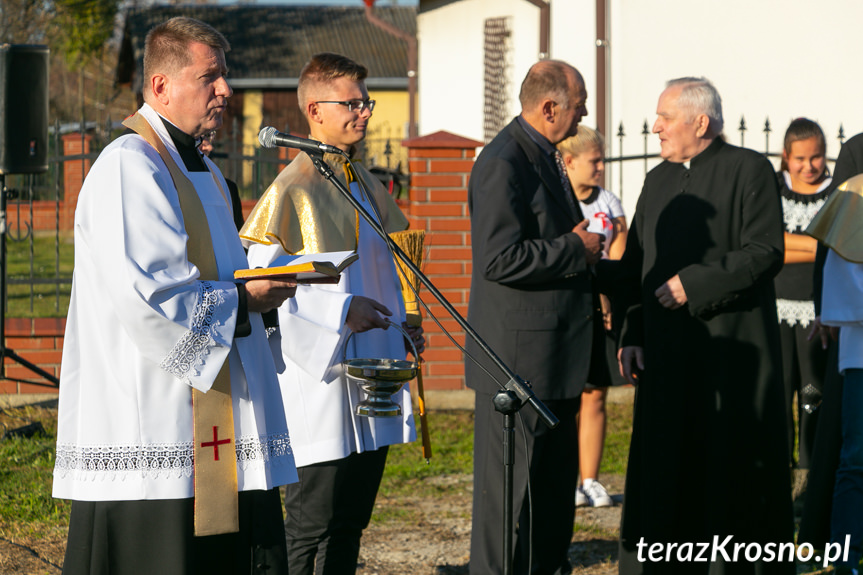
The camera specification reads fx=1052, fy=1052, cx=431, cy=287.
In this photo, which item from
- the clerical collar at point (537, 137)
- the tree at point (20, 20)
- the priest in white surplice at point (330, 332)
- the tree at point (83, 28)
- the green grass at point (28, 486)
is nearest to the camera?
the priest in white surplice at point (330, 332)

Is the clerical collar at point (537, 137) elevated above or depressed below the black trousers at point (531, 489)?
above

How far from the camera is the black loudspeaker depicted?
7.75m

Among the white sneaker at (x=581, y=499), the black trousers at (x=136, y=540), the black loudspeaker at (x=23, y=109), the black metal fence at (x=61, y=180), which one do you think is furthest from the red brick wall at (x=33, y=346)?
the black trousers at (x=136, y=540)

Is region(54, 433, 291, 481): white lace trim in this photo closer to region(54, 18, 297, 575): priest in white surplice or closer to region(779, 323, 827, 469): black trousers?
region(54, 18, 297, 575): priest in white surplice

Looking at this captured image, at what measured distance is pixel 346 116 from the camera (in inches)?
155

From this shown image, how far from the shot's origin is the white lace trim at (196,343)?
272 cm

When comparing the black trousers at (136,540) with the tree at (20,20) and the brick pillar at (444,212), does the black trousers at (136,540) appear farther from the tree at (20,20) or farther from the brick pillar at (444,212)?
the tree at (20,20)

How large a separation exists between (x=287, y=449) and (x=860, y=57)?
9844 mm

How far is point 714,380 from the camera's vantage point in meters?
4.18

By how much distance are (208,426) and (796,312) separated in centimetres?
423

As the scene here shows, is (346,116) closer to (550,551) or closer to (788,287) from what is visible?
(550,551)

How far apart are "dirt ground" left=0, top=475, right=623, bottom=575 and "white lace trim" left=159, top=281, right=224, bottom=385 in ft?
7.57

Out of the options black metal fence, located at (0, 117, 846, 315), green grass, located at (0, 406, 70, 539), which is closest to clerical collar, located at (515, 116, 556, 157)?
black metal fence, located at (0, 117, 846, 315)

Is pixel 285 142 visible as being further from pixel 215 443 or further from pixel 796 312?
pixel 796 312
